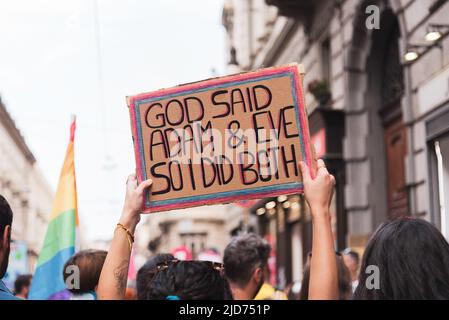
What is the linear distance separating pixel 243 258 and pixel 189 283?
2.26 m

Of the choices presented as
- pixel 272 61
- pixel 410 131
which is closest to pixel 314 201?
pixel 410 131

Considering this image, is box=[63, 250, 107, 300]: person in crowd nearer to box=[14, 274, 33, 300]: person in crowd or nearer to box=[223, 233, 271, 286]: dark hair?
box=[223, 233, 271, 286]: dark hair

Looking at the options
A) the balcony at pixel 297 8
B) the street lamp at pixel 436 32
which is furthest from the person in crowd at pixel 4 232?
the balcony at pixel 297 8

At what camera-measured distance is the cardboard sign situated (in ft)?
9.48

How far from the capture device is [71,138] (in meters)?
5.25

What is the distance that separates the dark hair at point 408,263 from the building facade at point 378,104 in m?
5.38

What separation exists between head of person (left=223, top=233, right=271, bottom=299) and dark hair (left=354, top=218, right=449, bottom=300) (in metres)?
2.43

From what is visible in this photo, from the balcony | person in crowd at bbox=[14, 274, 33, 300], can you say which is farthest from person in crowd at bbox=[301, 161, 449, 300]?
the balcony

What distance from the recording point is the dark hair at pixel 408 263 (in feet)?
7.61

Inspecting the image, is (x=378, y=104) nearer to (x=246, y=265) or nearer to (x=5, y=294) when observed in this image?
(x=246, y=265)

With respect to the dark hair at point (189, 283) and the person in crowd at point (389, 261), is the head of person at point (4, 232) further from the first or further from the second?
the person in crowd at point (389, 261)

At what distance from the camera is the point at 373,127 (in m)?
13.4

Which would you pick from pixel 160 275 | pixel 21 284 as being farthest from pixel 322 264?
pixel 21 284
